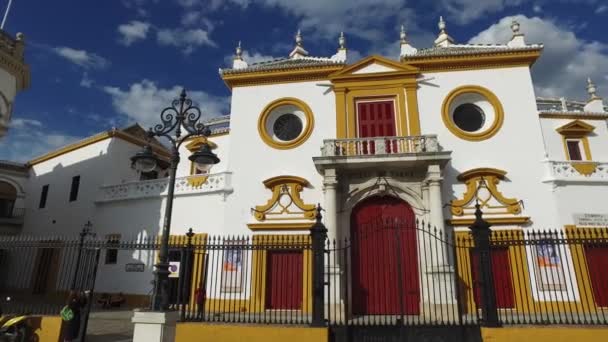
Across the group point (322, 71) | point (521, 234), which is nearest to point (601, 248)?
point (521, 234)

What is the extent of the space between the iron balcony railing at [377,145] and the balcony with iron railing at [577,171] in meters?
4.00

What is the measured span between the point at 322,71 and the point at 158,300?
11170mm

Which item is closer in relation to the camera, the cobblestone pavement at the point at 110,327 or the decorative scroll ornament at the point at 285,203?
the cobblestone pavement at the point at 110,327

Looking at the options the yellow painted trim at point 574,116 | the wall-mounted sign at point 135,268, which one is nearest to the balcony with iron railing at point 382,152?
the yellow painted trim at point 574,116

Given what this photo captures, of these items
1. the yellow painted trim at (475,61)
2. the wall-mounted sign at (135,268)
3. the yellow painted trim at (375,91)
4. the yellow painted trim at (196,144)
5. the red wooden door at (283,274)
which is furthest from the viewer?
the yellow painted trim at (196,144)

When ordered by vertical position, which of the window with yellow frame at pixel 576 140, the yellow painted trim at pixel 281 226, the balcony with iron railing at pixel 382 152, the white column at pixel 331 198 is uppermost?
the window with yellow frame at pixel 576 140

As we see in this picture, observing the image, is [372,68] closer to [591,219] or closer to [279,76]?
[279,76]

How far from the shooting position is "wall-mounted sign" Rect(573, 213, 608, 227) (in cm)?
1237

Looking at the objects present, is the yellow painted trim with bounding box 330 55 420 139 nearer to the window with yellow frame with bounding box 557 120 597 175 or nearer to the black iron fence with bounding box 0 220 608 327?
the black iron fence with bounding box 0 220 608 327

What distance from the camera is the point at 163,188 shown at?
→ 1602 centimetres

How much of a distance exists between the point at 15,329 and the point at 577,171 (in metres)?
17.3

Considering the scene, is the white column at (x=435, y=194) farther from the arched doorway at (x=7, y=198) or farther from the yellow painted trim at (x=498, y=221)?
the arched doorway at (x=7, y=198)

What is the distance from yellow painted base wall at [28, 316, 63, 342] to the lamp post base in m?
3.52

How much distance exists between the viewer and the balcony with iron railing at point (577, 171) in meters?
12.8
